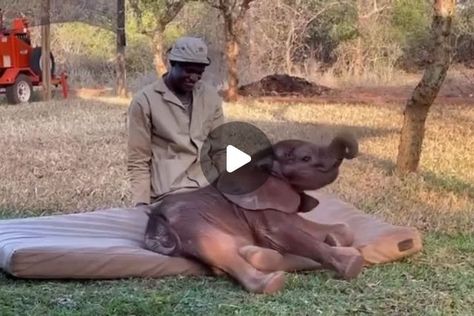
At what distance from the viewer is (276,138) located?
635 cm

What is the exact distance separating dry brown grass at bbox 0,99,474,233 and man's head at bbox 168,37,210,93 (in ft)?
2.14

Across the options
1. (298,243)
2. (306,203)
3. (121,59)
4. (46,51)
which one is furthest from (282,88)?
(298,243)

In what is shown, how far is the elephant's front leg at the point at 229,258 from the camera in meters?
3.85

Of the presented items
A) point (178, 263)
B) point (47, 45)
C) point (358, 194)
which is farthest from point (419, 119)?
point (47, 45)

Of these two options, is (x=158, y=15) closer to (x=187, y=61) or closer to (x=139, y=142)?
(x=139, y=142)

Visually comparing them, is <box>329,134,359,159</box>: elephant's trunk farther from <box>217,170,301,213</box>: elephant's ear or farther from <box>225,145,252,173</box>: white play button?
<box>225,145,252,173</box>: white play button

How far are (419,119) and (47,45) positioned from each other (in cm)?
931

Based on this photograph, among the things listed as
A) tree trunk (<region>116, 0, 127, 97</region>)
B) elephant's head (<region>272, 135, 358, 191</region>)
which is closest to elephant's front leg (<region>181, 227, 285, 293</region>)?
elephant's head (<region>272, 135, 358, 191</region>)

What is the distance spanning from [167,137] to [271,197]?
2.68 ft

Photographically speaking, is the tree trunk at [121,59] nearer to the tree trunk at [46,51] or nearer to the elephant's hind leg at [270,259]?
the tree trunk at [46,51]

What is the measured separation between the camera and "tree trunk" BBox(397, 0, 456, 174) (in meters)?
7.31

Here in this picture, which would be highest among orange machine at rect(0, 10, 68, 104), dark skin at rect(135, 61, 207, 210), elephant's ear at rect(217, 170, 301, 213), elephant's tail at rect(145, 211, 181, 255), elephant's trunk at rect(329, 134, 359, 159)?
dark skin at rect(135, 61, 207, 210)

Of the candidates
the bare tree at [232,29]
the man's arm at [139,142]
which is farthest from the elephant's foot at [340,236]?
the bare tree at [232,29]

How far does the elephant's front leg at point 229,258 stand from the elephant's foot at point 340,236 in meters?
0.43
